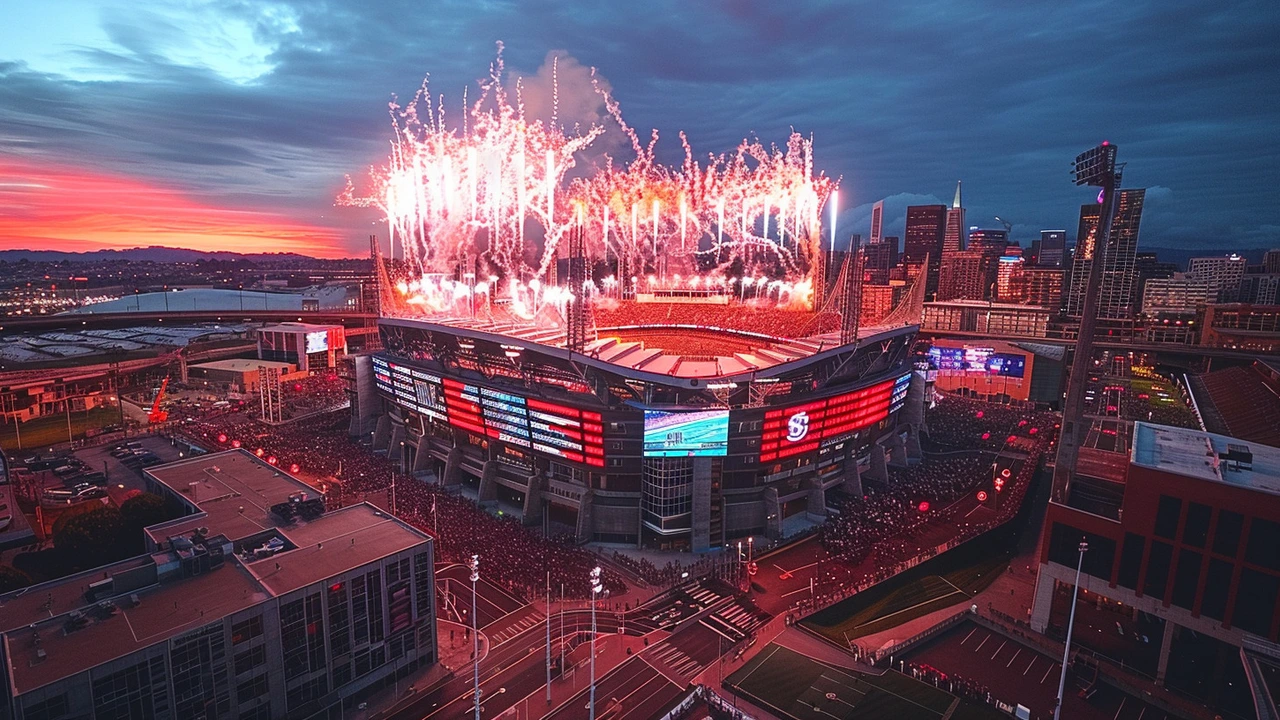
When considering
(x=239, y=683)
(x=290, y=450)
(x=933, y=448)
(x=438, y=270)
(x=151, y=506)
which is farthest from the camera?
(x=438, y=270)

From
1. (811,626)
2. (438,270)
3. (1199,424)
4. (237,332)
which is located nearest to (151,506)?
(811,626)

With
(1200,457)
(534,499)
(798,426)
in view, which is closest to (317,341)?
(534,499)

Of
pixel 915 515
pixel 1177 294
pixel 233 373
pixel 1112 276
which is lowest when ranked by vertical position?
pixel 915 515

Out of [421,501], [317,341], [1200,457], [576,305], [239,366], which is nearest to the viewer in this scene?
[1200,457]

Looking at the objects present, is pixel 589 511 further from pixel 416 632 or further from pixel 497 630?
pixel 416 632

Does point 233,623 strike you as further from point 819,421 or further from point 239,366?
point 239,366

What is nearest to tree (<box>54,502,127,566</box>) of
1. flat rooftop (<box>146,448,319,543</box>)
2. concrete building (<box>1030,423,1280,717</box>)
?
flat rooftop (<box>146,448,319,543</box>)
